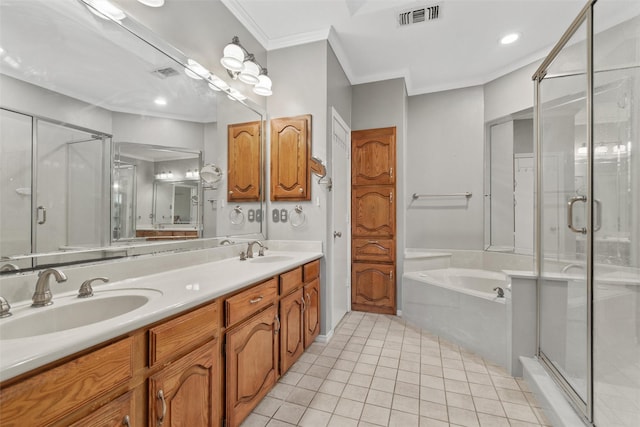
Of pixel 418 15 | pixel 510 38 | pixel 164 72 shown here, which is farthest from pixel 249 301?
pixel 510 38

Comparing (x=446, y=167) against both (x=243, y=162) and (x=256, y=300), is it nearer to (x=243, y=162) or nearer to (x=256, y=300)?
(x=243, y=162)

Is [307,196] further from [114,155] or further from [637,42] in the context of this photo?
[637,42]

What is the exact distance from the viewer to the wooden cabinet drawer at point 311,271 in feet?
6.97

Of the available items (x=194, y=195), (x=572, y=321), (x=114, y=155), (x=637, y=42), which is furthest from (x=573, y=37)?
(x=114, y=155)

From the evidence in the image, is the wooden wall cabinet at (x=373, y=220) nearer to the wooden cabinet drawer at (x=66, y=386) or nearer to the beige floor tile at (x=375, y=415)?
the beige floor tile at (x=375, y=415)

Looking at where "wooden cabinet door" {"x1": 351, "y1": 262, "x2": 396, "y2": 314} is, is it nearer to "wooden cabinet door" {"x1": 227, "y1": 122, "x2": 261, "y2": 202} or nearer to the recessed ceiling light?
"wooden cabinet door" {"x1": 227, "y1": 122, "x2": 261, "y2": 202}

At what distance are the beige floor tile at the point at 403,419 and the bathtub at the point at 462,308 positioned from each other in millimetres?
988

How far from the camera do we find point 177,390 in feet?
3.32

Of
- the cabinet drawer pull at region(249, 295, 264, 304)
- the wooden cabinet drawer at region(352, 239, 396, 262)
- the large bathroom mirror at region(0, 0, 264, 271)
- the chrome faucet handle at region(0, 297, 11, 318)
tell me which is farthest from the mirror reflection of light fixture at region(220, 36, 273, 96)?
the wooden cabinet drawer at region(352, 239, 396, 262)

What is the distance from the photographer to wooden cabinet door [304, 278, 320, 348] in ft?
7.06

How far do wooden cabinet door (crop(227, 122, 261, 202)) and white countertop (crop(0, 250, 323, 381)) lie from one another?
0.58m

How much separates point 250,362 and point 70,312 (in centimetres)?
82

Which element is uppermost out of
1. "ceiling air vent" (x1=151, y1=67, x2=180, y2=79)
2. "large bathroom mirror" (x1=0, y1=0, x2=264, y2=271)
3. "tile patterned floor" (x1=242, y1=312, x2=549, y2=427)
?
"ceiling air vent" (x1=151, y1=67, x2=180, y2=79)

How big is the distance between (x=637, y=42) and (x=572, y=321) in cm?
143
